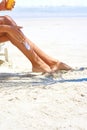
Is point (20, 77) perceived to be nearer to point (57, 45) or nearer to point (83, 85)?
point (83, 85)

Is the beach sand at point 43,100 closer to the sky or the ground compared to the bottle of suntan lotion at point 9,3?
closer to the ground

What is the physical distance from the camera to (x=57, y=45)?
57.4ft

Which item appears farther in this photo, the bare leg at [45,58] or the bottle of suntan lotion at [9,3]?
the bare leg at [45,58]

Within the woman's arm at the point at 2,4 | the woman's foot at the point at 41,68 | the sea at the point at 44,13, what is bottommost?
the woman's foot at the point at 41,68

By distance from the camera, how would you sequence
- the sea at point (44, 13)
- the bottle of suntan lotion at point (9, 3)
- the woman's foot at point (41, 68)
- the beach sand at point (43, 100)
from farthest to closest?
A: the sea at point (44, 13) < the woman's foot at point (41, 68) < the bottle of suntan lotion at point (9, 3) < the beach sand at point (43, 100)

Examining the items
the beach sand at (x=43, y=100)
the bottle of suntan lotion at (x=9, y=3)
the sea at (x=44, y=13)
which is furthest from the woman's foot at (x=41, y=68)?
the sea at (x=44, y=13)

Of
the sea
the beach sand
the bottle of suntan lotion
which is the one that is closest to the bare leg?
the beach sand

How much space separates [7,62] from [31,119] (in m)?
5.03

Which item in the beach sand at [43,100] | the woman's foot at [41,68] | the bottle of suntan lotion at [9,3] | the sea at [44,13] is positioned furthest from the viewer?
the sea at [44,13]

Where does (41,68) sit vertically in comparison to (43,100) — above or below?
above

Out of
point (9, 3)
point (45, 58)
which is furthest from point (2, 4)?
point (45, 58)

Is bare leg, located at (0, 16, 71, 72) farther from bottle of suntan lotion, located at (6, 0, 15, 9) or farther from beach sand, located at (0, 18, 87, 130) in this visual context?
bottle of suntan lotion, located at (6, 0, 15, 9)

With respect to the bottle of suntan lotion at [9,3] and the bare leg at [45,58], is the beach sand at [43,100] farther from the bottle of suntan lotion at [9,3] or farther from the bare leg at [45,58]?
the bottle of suntan lotion at [9,3]

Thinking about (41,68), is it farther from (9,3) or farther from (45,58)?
(9,3)
